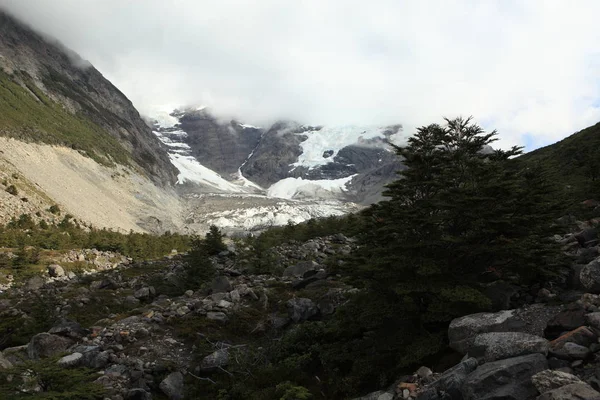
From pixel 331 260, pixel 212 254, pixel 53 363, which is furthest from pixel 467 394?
pixel 212 254

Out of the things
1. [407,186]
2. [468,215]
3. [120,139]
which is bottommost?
[468,215]

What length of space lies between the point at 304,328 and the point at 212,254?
19624mm

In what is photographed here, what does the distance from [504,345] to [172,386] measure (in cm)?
959

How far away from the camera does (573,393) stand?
18.9ft

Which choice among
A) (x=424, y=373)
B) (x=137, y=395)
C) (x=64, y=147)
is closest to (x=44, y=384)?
(x=137, y=395)

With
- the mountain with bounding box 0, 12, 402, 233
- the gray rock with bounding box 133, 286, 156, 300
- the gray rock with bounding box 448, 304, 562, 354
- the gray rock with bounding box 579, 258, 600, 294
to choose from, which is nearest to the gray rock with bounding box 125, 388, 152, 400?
the gray rock with bounding box 448, 304, 562, 354

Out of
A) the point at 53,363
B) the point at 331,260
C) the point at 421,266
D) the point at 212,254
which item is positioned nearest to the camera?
the point at 53,363

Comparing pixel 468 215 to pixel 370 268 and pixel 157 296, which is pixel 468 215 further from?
pixel 157 296

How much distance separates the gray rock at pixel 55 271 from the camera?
31.5 metres

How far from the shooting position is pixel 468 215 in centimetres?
1155

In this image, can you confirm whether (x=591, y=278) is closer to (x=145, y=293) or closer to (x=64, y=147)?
(x=145, y=293)

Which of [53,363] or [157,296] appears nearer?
[53,363]

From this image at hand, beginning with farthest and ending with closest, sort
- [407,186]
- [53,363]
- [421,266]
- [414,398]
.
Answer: [407,186], [421,266], [53,363], [414,398]

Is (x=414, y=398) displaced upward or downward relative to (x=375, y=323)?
downward
